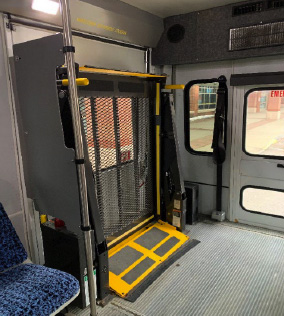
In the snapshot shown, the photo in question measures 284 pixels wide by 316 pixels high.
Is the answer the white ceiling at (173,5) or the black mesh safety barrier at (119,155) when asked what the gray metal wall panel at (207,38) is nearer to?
the white ceiling at (173,5)

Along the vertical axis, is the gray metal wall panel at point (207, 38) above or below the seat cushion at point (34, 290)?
above

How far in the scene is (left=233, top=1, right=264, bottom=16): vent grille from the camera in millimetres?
3414

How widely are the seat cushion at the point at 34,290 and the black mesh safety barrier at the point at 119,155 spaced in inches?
45.0

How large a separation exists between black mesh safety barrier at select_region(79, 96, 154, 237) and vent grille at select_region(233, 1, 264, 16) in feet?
5.09

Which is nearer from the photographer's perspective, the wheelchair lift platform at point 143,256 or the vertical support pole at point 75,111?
the vertical support pole at point 75,111

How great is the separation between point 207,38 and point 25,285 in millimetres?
3517

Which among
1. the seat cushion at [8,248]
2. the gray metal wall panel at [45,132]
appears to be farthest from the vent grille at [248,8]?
the seat cushion at [8,248]

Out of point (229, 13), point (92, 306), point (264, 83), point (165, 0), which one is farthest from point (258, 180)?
point (92, 306)

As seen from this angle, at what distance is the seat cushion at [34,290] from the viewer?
1837 millimetres

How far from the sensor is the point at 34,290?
197 centimetres

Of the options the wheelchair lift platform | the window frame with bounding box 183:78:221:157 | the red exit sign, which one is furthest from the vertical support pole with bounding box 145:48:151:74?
the wheelchair lift platform

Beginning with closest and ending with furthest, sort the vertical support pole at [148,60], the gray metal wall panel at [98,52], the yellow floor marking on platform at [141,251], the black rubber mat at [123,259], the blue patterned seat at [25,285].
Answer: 1. the blue patterned seat at [25,285]
2. the gray metal wall panel at [98,52]
3. the yellow floor marking on platform at [141,251]
4. the black rubber mat at [123,259]
5. the vertical support pole at [148,60]

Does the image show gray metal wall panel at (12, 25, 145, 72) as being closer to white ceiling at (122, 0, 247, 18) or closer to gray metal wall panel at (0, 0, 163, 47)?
gray metal wall panel at (0, 0, 163, 47)

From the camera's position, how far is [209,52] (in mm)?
3846
